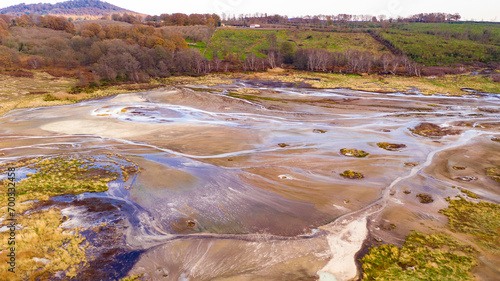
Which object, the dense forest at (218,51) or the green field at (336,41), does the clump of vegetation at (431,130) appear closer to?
the dense forest at (218,51)

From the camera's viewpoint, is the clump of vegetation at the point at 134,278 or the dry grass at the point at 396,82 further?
the dry grass at the point at 396,82

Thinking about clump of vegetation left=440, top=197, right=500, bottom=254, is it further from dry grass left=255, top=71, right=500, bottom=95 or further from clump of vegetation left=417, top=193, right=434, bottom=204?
dry grass left=255, top=71, right=500, bottom=95

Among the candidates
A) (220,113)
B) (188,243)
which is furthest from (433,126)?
(188,243)

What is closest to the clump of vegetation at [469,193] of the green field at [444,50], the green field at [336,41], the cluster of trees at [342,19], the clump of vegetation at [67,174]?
the clump of vegetation at [67,174]

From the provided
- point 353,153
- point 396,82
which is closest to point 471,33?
point 396,82

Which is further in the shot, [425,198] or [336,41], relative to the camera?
[336,41]

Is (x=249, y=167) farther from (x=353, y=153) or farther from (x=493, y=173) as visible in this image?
(x=493, y=173)
